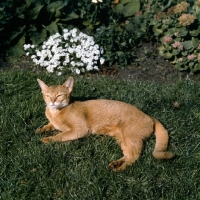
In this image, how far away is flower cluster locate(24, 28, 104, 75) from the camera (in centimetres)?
620

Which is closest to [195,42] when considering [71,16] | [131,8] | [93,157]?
[131,8]

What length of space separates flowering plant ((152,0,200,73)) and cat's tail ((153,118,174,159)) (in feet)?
5.90

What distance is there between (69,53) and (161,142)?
8.15 feet

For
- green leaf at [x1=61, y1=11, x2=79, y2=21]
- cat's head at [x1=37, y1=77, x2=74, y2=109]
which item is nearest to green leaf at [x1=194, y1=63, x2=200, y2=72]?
green leaf at [x1=61, y1=11, x2=79, y2=21]

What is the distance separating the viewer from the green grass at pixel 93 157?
379 centimetres

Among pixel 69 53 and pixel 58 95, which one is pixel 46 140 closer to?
pixel 58 95

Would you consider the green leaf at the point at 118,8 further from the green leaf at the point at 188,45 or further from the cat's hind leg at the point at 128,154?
the cat's hind leg at the point at 128,154

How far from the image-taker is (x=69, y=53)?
6316 mm

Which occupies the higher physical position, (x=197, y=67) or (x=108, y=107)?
(x=108, y=107)

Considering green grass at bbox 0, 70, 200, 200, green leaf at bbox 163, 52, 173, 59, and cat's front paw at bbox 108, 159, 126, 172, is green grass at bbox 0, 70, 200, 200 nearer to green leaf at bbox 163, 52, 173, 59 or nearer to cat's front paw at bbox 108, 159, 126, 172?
cat's front paw at bbox 108, 159, 126, 172

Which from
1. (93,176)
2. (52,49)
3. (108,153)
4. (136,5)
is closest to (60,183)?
(93,176)

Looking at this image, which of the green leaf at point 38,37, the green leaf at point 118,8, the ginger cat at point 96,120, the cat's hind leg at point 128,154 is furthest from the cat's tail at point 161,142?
the green leaf at point 118,8

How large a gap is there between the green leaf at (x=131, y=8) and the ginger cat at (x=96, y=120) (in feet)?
9.31

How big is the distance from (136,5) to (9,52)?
7.38 ft
